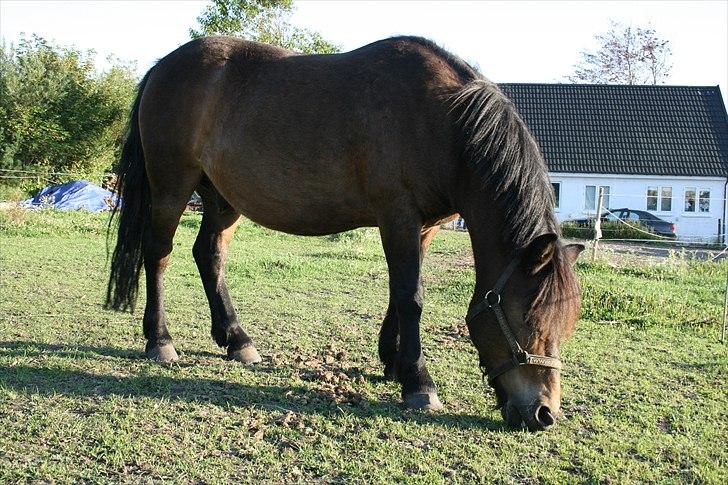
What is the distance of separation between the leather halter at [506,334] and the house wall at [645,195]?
26.0 metres

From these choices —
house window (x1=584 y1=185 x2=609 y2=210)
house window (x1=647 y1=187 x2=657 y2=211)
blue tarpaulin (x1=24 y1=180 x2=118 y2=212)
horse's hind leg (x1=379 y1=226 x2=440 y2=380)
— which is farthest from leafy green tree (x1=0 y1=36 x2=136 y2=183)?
horse's hind leg (x1=379 y1=226 x2=440 y2=380)

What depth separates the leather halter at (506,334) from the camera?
369cm

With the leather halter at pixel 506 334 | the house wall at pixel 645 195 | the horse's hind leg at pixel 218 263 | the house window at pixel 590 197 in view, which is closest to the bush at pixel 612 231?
the house wall at pixel 645 195

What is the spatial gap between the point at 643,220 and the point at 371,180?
2404 cm

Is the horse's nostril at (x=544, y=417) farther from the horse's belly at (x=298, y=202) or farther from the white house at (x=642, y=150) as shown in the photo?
the white house at (x=642, y=150)

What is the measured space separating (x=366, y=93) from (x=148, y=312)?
2.59 metres

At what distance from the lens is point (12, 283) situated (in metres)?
8.60

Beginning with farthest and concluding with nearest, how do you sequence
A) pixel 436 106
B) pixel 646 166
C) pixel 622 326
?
pixel 646 166 → pixel 622 326 → pixel 436 106

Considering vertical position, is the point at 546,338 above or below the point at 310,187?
below

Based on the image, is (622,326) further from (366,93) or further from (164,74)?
(164,74)

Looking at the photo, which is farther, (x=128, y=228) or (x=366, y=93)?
(x=128, y=228)

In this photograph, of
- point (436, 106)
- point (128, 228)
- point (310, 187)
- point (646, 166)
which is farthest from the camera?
point (646, 166)

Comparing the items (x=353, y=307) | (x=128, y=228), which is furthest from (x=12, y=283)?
(x=353, y=307)

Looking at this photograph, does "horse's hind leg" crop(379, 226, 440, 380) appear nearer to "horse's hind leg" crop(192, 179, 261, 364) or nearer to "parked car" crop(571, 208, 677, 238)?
"horse's hind leg" crop(192, 179, 261, 364)
